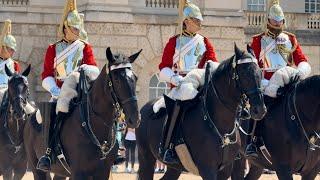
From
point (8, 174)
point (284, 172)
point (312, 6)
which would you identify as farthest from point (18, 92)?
point (312, 6)

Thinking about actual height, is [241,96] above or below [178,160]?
above

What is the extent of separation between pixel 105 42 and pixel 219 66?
17046 mm

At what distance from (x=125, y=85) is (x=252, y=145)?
11.5ft

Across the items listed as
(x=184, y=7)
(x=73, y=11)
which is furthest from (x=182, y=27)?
(x=73, y=11)

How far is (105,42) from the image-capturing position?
32.4 metres

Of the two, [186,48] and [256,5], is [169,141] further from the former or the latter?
[256,5]

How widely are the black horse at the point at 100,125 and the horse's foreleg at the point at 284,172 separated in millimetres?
2777

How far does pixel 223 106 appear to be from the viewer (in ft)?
50.2

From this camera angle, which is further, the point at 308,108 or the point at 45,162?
the point at 308,108

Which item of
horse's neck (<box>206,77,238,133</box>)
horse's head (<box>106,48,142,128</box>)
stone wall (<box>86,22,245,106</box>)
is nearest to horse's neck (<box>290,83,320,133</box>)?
horse's neck (<box>206,77,238,133</box>)

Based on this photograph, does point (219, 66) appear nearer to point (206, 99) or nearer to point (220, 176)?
point (206, 99)

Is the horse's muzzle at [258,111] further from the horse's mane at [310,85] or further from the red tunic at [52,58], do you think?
the red tunic at [52,58]

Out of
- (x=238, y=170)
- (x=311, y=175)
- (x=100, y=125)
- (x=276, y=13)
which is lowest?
(x=238, y=170)

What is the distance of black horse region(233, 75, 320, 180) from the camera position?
53.6 feet
